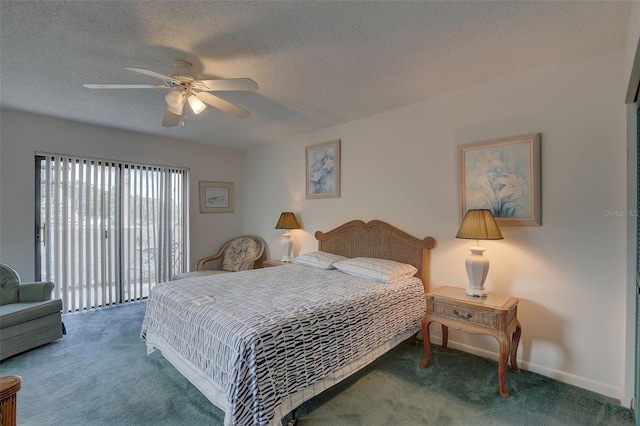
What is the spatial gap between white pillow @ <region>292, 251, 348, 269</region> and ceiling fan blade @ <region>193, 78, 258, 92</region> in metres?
2.06

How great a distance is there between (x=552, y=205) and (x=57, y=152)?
524 cm

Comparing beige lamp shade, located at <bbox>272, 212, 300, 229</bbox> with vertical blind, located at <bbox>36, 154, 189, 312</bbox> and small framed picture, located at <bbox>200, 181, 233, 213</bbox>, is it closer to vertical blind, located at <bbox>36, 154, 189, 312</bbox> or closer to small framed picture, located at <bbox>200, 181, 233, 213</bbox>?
small framed picture, located at <bbox>200, 181, 233, 213</bbox>

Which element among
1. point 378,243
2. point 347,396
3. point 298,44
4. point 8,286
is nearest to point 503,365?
point 347,396

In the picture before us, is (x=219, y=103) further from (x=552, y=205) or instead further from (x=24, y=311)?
(x=552, y=205)

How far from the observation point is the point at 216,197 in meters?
5.11

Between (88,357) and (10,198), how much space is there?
83.6 inches

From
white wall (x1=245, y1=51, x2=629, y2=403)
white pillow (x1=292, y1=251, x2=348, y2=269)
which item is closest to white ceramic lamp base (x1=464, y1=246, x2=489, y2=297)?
white wall (x1=245, y1=51, x2=629, y2=403)

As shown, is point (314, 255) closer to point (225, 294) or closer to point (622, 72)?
point (225, 294)

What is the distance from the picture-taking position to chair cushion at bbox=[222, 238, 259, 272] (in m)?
4.82

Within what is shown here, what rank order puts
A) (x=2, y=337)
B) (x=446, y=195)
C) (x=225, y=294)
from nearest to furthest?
(x=225, y=294), (x=2, y=337), (x=446, y=195)

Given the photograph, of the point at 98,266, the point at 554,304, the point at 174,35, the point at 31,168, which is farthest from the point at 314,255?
the point at 31,168

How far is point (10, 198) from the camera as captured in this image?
10.9 ft

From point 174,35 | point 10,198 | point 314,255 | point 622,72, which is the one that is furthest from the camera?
point 314,255

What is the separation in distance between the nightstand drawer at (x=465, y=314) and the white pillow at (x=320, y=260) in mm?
1255
